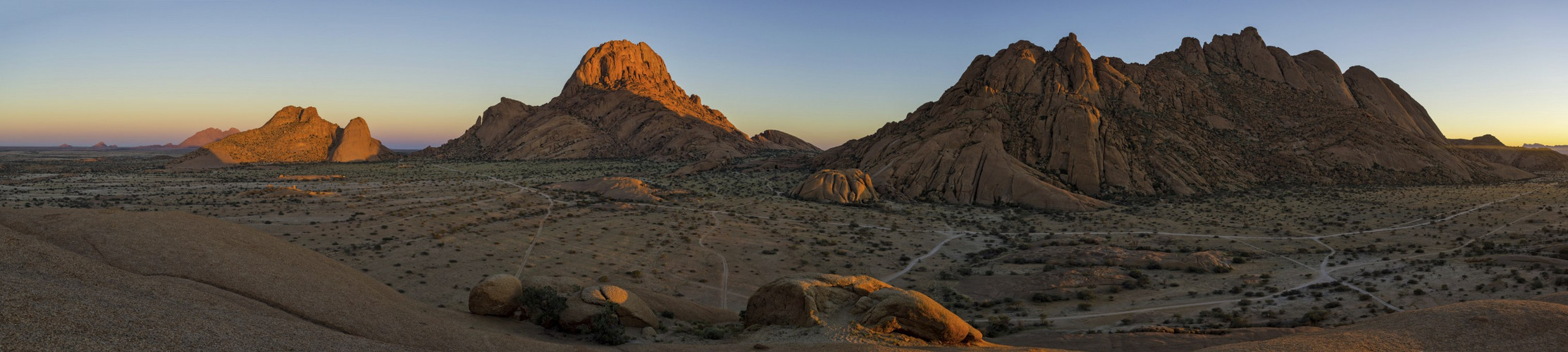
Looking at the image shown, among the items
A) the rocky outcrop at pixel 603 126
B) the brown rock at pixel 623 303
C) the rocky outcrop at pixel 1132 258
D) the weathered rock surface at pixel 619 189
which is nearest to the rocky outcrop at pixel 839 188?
the weathered rock surface at pixel 619 189

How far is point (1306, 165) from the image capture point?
73.6 metres

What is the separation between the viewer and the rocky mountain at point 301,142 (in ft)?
440

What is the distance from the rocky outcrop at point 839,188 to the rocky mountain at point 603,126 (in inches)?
2548

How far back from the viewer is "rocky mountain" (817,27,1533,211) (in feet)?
213

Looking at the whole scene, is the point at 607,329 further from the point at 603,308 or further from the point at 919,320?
the point at 919,320

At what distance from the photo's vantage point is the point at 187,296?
13383 millimetres

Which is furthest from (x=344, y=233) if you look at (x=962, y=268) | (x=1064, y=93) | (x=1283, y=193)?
(x=1283, y=193)

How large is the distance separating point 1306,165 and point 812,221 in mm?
62888

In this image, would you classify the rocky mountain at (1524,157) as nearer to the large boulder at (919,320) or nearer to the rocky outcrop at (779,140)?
the large boulder at (919,320)

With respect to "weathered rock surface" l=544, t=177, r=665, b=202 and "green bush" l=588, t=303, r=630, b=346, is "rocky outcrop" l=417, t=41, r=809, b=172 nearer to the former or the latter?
"weathered rock surface" l=544, t=177, r=665, b=202

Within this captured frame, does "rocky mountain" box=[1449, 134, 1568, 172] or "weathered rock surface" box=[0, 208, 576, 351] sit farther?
"rocky mountain" box=[1449, 134, 1568, 172]

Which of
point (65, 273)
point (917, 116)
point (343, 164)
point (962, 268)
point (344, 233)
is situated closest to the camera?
point (65, 273)

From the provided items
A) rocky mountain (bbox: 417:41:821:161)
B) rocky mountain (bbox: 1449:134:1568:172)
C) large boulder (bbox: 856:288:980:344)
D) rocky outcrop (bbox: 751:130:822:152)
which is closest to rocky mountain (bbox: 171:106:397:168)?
rocky mountain (bbox: 417:41:821:161)

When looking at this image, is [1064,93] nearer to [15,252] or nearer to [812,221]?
[812,221]
